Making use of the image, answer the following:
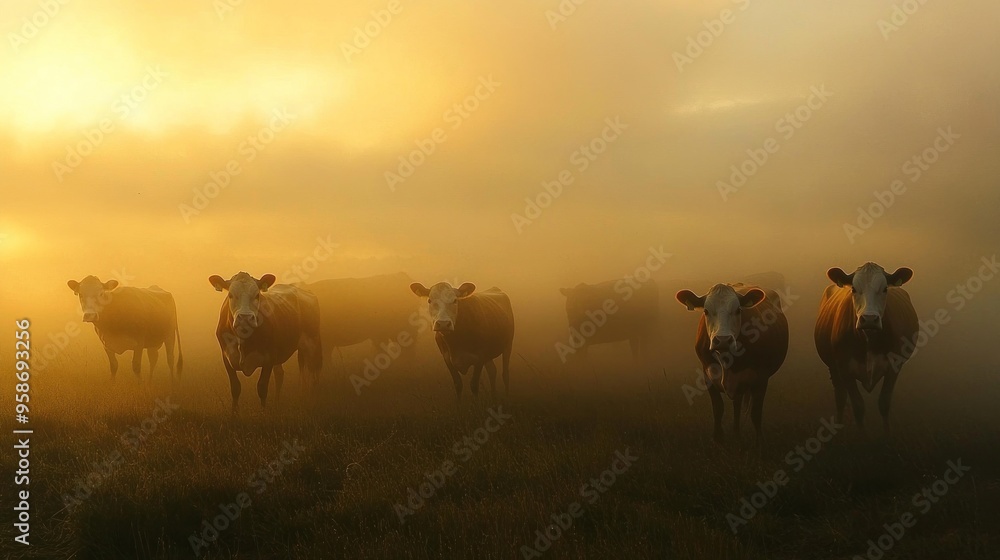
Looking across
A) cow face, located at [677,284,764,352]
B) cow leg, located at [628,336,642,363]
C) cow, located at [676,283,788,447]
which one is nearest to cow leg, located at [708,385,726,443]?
cow, located at [676,283,788,447]

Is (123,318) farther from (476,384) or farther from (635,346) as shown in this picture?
(635,346)

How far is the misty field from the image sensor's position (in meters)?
6.05

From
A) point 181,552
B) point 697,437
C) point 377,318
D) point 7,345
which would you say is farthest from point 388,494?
point 7,345

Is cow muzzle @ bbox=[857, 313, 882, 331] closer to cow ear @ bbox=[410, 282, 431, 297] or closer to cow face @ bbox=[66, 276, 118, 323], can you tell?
cow ear @ bbox=[410, 282, 431, 297]

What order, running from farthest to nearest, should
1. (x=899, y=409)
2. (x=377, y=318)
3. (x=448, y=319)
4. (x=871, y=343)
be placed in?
(x=377, y=318) → (x=448, y=319) → (x=899, y=409) → (x=871, y=343)

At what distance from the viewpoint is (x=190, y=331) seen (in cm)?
2759

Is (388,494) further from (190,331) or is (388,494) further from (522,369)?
(190,331)

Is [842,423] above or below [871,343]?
below

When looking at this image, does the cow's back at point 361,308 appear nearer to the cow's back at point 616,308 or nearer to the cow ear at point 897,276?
the cow's back at point 616,308

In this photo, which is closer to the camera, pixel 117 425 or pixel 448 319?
pixel 117 425

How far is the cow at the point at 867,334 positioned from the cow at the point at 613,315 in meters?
9.68

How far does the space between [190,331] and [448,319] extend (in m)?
18.8

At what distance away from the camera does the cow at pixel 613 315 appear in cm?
2045

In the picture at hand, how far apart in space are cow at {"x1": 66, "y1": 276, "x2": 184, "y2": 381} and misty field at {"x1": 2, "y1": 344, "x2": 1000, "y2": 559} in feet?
14.4
